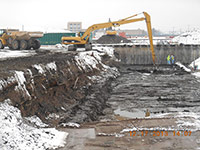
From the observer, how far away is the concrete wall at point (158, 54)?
3525cm

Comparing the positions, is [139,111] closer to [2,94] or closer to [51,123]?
[51,123]

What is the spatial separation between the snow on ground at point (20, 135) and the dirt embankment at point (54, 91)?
72 centimetres

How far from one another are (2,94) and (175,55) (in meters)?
29.8

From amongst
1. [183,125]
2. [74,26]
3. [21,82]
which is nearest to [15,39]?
[21,82]

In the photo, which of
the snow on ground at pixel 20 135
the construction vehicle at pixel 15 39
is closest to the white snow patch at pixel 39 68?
the snow on ground at pixel 20 135

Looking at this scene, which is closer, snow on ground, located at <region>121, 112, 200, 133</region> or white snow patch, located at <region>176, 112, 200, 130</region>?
snow on ground, located at <region>121, 112, 200, 133</region>

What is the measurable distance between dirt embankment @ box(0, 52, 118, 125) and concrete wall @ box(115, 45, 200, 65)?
18.1 metres

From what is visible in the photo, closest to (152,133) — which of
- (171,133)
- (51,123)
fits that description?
(171,133)

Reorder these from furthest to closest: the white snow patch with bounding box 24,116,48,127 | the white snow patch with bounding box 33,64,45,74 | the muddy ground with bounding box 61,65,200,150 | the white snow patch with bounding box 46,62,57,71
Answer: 1. the white snow patch with bounding box 46,62,57,71
2. the white snow patch with bounding box 33,64,45,74
3. the white snow patch with bounding box 24,116,48,127
4. the muddy ground with bounding box 61,65,200,150

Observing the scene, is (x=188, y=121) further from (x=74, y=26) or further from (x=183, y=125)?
(x=74, y=26)

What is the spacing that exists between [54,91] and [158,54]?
82.1ft

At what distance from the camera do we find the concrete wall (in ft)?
116
